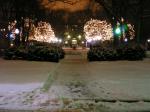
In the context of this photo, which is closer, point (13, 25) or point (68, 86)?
point (68, 86)

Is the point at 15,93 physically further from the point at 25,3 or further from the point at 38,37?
the point at 38,37

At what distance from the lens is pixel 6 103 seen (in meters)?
13.4

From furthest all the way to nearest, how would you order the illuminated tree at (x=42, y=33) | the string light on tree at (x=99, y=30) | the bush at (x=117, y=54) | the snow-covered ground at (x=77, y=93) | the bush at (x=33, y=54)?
the string light on tree at (x=99, y=30), the illuminated tree at (x=42, y=33), the bush at (x=117, y=54), the bush at (x=33, y=54), the snow-covered ground at (x=77, y=93)

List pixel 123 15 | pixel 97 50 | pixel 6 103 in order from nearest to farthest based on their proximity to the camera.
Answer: pixel 6 103 → pixel 97 50 → pixel 123 15

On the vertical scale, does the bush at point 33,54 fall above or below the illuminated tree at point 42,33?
below

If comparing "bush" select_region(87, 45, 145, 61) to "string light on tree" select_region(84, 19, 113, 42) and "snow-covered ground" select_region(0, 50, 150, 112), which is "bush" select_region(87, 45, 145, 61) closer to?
"snow-covered ground" select_region(0, 50, 150, 112)

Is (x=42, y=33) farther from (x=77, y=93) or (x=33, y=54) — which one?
(x=77, y=93)

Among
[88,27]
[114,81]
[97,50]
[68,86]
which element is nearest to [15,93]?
[68,86]

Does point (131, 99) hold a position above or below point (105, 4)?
below

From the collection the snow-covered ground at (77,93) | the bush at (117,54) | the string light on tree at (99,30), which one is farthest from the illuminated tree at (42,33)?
the snow-covered ground at (77,93)

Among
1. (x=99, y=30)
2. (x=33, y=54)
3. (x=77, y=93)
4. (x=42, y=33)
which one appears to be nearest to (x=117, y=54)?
(x=33, y=54)

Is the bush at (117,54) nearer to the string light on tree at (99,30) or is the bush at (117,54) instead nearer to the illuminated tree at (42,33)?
the illuminated tree at (42,33)

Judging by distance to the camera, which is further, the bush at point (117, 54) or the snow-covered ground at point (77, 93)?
the bush at point (117, 54)

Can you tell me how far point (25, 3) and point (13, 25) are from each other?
211 inches
